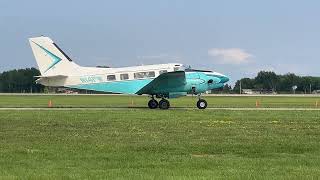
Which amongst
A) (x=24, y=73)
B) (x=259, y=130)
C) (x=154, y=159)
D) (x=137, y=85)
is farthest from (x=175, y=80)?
(x=24, y=73)

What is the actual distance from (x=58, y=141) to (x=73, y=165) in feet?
15.7

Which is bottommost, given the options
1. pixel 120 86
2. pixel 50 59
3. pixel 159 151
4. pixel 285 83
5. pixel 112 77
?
pixel 159 151

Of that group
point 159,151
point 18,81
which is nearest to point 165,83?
point 159,151

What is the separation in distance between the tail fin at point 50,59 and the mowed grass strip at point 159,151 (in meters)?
19.8

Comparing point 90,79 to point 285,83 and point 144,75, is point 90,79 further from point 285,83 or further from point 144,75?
point 285,83

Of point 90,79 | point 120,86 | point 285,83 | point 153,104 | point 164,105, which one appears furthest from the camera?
point 285,83

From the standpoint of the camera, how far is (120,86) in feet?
138

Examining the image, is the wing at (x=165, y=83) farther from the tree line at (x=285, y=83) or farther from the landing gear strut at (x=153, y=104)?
the tree line at (x=285, y=83)

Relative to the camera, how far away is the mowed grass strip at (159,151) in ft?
36.9

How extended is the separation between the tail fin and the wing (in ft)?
18.7

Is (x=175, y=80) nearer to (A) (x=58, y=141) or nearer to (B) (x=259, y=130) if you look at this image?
(B) (x=259, y=130)

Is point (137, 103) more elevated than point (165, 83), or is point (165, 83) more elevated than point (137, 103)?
point (165, 83)

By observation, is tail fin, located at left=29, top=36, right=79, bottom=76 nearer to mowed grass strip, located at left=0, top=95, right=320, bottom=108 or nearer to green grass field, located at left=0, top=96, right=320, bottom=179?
mowed grass strip, located at left=0, top=95, right=320, bottom=108

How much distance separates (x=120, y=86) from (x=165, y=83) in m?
3.45
